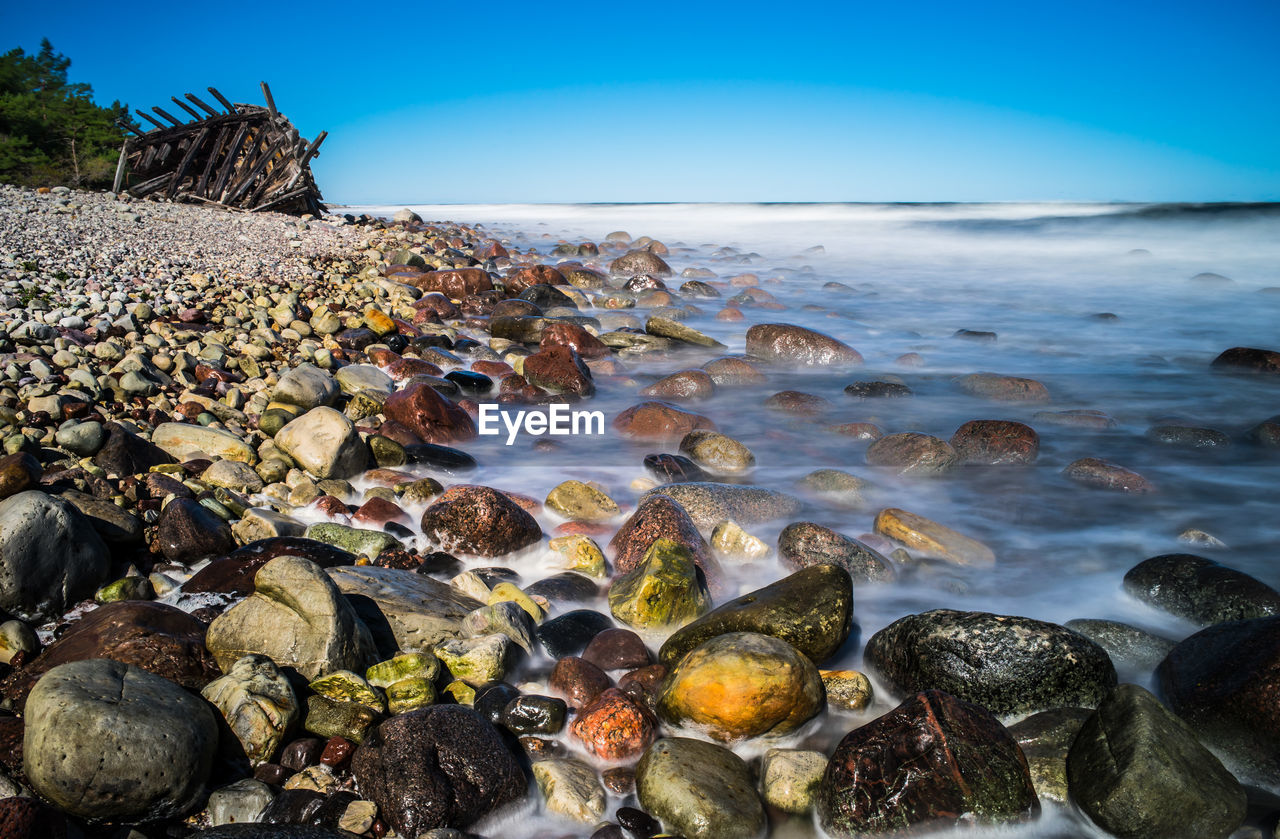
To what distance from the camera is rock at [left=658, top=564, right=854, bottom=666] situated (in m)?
2.76

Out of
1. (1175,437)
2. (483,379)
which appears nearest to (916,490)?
(1175,437)

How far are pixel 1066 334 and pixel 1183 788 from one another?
32.3 ft

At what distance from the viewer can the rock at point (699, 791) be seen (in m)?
2.09

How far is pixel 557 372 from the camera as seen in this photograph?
6.41 m

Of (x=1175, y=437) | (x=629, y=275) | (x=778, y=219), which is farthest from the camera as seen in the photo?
(x=778, y=219)

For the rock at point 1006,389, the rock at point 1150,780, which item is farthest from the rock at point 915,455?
the rock at point 1150,780

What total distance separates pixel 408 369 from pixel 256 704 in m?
4.19

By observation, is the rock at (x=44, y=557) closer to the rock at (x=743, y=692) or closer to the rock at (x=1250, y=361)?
the rock at (x=743, y=692)

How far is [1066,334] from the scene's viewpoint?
412 inches

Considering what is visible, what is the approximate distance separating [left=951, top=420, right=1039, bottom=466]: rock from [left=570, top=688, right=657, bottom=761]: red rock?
143 inches

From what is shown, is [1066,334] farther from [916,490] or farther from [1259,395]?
[916,490]

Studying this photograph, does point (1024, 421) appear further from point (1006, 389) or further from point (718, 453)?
point (718, 453)

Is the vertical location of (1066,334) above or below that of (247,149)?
below

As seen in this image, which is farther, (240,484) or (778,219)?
(778,219)
